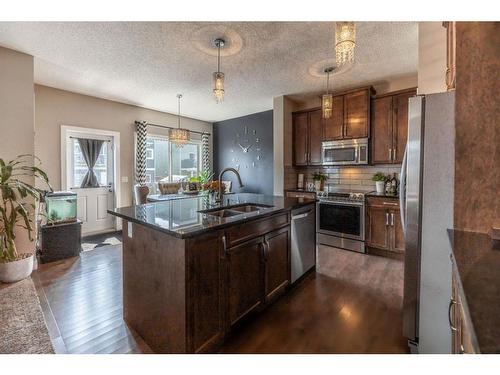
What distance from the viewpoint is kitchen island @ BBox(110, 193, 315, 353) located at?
1477 mm

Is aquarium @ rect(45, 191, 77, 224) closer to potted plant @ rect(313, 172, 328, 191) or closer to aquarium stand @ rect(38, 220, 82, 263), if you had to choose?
aquarium stand @ rect(38, 220, 82, 263)

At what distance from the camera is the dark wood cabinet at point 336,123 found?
4074 mm

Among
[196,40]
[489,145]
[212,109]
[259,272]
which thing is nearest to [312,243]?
[259,272]

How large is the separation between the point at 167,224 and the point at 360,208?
120 inches

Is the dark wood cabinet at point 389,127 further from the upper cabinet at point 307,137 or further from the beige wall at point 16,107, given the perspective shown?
the beige wall at point 16,107

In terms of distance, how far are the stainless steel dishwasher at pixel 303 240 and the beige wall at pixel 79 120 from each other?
412 centimetres

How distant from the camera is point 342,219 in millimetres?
3883

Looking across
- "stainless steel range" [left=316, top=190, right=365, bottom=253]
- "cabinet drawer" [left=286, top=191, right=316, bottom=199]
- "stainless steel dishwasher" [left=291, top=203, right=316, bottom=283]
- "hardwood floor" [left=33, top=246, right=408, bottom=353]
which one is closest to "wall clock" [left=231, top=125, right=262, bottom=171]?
"cabinet drawer" [left=286, top=191, right=316, bottom=199]

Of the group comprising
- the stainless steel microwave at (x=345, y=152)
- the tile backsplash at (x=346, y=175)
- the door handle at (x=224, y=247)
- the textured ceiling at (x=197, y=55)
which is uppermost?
the textured ceiling at (x=197, y=55)

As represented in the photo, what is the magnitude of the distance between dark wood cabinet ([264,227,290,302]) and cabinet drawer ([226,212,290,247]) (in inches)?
2.8

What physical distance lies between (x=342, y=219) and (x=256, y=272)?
2.36 meters

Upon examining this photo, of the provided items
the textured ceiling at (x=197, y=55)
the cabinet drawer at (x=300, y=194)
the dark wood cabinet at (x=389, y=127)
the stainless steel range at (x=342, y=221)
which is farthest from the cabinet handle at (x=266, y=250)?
the dark wood cabinet at (x=389, y=127)

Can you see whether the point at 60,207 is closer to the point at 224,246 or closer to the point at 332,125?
the point at 224,246
